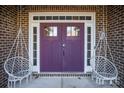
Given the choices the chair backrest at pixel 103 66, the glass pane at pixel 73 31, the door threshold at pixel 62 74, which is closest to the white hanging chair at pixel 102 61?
the chair backrest at pixel 103 66

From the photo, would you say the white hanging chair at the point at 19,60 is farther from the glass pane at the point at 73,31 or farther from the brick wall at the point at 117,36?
the brick wall at the point at 117,36

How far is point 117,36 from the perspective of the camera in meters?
4.92

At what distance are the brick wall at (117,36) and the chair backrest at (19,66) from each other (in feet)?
7.74

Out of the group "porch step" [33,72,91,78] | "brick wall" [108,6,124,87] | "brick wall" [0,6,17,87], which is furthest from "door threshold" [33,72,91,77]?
"brick wall" [0,6,17,87]

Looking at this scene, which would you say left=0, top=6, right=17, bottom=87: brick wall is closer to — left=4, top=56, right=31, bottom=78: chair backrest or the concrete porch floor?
left=4, top=56, right=31, bottom=78: chair backrest

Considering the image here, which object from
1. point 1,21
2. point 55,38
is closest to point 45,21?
point 55,38

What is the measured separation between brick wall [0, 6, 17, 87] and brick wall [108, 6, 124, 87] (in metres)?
2.71

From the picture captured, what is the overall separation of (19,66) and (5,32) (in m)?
1.22

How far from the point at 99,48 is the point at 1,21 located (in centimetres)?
288

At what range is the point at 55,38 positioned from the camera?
19.6 feet

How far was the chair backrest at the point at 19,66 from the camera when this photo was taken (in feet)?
17.0

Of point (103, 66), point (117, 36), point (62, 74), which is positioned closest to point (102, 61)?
point (103, 66)

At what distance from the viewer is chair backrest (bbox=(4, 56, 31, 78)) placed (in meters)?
5.18

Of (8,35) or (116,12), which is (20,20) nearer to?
(8,35)
